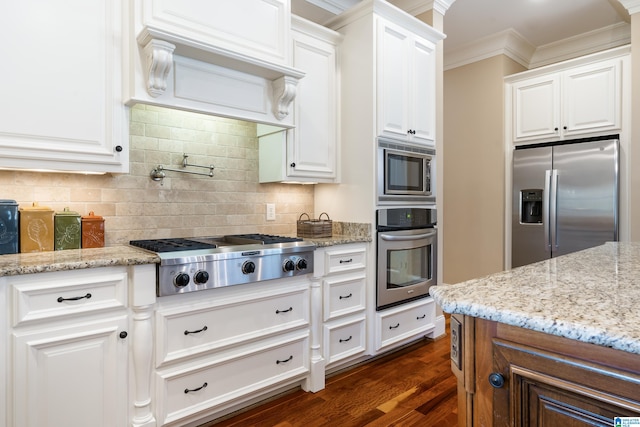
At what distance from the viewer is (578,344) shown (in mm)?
780

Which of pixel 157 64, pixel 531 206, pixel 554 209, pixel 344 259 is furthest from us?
pixel 531 206

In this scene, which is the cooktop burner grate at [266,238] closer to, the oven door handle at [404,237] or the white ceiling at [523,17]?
the oven door handle at [404,237]

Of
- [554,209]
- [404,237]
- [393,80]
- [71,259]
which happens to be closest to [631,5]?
[554,209]

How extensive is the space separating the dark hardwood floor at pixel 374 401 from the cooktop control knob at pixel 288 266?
77 cm

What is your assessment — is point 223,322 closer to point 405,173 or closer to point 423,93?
point 405,173

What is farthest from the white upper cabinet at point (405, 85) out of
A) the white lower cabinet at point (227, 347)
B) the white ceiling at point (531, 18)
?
the white lower cabinet at point (227, 347)

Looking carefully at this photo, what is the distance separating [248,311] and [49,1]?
1.75 metres

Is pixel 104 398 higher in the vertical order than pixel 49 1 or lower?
lower

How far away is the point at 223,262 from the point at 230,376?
0.61 metres

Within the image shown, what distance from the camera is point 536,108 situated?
13.5ft

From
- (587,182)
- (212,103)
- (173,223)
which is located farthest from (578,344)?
(587,182)

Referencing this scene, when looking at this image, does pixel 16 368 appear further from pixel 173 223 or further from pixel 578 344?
pixel 578 344

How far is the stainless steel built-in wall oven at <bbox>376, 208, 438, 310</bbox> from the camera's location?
2771 millimetres

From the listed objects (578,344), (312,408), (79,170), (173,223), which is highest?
(79,170)
